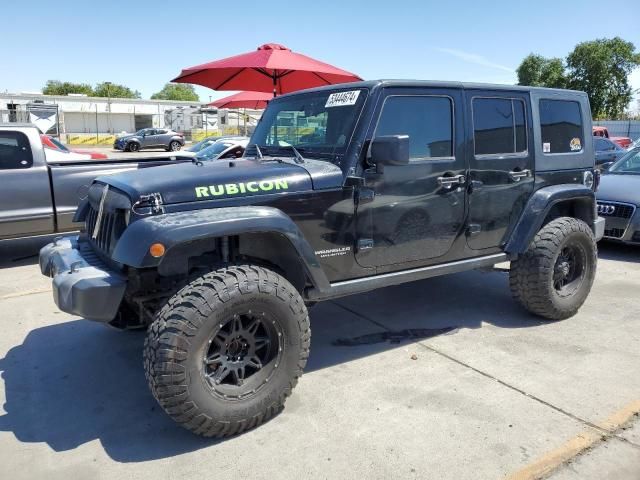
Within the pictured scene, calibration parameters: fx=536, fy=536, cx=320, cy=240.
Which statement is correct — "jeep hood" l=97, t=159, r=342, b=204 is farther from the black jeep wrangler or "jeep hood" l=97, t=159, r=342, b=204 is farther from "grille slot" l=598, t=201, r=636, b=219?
"grille slot" l=598, t=201, r=636, b=219

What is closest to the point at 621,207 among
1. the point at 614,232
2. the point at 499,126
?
the point at 614,232

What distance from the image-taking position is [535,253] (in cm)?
438

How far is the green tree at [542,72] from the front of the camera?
4956cm

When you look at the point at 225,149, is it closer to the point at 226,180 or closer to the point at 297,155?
the point at 297,155

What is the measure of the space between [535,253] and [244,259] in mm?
2454

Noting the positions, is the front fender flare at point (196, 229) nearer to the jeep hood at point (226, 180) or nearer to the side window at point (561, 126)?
the jeep hood at point (226, 180)

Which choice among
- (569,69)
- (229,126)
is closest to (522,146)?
(229,126)

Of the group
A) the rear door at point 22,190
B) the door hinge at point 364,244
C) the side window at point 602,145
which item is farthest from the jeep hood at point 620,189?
the side window at point 602,145

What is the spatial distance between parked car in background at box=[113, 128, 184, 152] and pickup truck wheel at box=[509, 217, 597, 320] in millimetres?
30968

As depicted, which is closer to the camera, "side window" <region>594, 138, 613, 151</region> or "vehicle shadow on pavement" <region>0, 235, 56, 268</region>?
"vehicle shadow on pavement" <region>0, 235, 56, 268</region>

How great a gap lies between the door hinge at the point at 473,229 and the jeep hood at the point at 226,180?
4.12ft

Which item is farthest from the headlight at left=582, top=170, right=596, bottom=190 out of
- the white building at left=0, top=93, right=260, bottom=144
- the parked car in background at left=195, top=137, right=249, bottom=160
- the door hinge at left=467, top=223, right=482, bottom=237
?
the white building at left=0, top=93, right=260, bottom=144

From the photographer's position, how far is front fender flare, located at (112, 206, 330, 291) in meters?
2.75

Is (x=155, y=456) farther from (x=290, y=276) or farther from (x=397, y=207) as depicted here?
(x=397, y=207)
